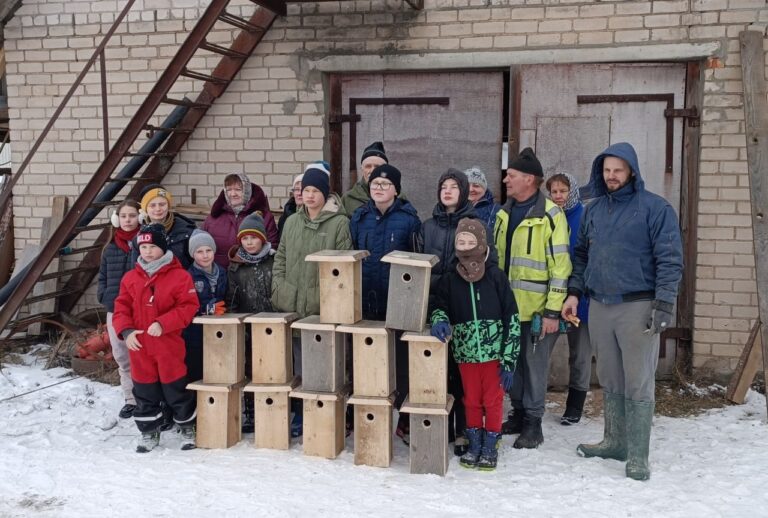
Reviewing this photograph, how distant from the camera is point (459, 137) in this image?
5965 mm

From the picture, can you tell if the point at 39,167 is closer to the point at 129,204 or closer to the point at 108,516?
the point at 129,204

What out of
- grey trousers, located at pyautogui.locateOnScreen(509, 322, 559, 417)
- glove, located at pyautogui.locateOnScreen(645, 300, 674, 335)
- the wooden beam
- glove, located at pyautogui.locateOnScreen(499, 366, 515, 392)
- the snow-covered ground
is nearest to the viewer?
the snow-covered ground

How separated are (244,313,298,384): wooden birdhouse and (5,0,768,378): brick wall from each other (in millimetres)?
2144

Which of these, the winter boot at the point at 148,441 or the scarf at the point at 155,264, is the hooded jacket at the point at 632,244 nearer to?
the scarf at the point at 155,264

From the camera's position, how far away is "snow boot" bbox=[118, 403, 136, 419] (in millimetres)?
4891

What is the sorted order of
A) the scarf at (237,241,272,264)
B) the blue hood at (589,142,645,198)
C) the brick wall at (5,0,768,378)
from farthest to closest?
the brick wall at (5,0,768,378) < the scarf at (237,241,272,264) < the blue hood at (589,142,645,198)

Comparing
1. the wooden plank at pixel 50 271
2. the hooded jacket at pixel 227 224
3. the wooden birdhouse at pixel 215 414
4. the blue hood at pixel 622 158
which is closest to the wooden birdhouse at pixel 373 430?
the wooden birdhouse at pixel 215 414

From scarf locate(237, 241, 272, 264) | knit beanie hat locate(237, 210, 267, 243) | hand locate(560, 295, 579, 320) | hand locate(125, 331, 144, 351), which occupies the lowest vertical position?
hand locate(125, 331, 144, 351)

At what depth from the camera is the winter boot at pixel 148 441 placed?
431cm

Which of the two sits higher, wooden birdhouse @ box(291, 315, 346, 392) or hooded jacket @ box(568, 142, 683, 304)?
hooded jacket @ box(568, 142, 683, 304)

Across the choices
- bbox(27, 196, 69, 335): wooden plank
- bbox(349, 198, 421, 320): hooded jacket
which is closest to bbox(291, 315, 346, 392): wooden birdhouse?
bbox(349, 198, 421, 320): hooded jacket

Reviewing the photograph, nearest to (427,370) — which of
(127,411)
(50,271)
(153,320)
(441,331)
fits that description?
(441,331)

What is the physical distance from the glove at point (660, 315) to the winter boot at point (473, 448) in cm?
115

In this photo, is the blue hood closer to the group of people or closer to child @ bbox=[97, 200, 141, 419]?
the group of people
